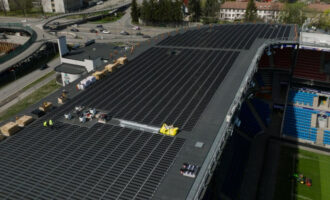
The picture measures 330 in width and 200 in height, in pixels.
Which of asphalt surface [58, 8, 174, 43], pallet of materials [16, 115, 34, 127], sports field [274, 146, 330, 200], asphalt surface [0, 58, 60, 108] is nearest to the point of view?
pallet of materials [16, 115, 34, 127]

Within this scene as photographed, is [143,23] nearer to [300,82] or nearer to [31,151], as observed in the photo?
[300,82]

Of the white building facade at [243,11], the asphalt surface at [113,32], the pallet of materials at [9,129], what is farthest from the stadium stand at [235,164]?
the white building facade at [243,11]

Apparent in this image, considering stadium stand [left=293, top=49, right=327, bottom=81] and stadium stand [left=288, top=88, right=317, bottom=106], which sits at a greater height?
stadium stand [left=293, top=49, right=327, bottom=81]

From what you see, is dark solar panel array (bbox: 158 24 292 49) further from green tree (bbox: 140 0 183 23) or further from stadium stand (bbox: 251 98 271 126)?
green tree (bbox: 140 0 183 23)

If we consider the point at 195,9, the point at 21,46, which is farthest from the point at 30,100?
the point at 195,9

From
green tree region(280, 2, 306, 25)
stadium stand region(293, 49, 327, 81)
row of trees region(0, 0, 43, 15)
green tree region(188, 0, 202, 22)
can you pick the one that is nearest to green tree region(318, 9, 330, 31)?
green tree region(280, 2, 306, 25)

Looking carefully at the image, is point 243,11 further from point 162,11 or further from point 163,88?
point 163,88

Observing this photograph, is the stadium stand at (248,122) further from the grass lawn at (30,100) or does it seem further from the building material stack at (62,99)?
the grass lawn at (30,100)
